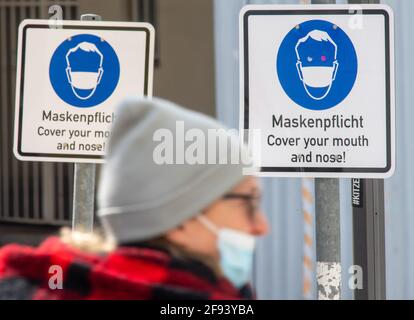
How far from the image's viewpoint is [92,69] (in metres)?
3.55

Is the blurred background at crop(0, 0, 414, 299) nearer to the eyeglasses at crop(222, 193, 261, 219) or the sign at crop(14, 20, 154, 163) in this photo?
the sign at crop(14, 20, 154, 163)

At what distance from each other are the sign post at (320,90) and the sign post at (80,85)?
55 centimetres

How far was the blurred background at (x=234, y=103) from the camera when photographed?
4.84m

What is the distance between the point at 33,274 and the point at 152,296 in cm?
23

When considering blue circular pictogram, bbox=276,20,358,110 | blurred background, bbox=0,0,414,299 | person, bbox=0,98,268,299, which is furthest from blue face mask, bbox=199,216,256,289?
blurred background, bbox=0,0,414,299

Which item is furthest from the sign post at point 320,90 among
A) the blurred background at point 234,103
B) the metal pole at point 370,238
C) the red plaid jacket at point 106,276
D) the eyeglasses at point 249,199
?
A: the blurred background at point 234,103

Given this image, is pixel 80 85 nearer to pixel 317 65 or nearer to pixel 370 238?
pixel 317 65

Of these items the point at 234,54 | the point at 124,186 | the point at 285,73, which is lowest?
the point at 124,186

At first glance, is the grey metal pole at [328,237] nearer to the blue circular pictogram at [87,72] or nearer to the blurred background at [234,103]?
the blue circular pictogram at [87,72]

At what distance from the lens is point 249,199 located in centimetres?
167
